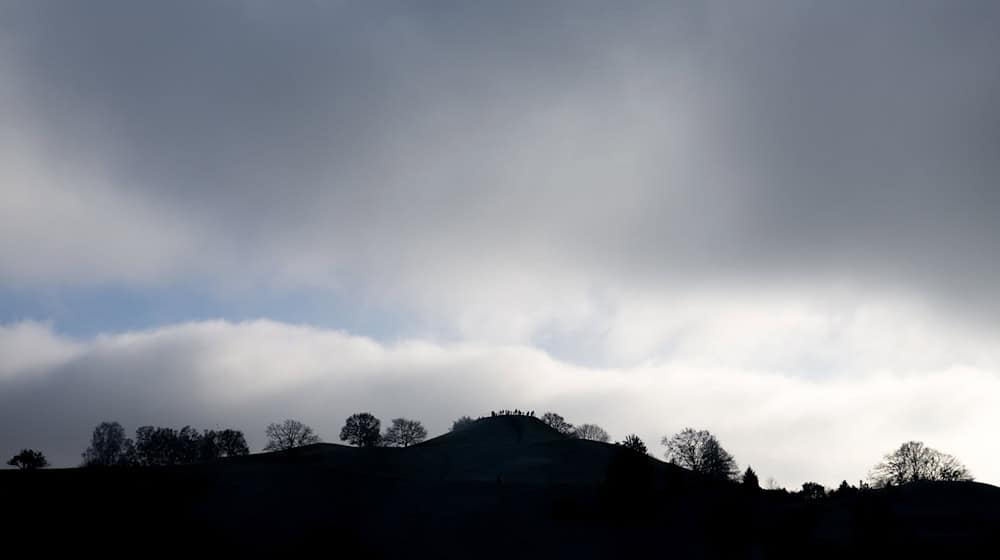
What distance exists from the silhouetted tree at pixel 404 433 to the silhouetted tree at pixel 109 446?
7112 centimetres

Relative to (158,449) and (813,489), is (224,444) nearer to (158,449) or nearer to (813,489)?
(158,449)

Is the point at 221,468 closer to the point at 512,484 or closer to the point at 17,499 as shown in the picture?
the point at 17,499

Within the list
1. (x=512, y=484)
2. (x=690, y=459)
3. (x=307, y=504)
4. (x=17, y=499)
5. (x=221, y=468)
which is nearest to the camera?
(x=17, y=499)

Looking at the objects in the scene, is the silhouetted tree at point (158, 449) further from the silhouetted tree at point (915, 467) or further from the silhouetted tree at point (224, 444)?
the silhouetted tree at point (915, 467)

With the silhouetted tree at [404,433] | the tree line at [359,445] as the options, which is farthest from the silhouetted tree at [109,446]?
the silhouetted tree at [404,433]

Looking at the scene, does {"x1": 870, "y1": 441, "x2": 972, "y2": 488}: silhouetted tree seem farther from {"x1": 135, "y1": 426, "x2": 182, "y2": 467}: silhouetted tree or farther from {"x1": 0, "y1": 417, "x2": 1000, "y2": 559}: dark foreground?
{"x1": 135, "y1": 426, "x2": 182, "y2": 467}: silhouetted tree

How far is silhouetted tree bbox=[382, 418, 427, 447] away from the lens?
18550 centimetres

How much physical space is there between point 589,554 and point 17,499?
58.1 m

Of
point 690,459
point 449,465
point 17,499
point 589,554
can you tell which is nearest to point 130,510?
point 17,499

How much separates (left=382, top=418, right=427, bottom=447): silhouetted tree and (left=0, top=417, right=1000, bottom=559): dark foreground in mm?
99297

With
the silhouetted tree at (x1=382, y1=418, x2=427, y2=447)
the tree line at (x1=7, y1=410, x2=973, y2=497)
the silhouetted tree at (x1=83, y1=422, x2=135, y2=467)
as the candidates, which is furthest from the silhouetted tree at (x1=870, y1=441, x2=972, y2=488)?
the silhouetted tree at (x1=83, y1=422, x2=135, y2=467)

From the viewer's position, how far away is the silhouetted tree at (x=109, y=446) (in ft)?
602

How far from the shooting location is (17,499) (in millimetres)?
63219

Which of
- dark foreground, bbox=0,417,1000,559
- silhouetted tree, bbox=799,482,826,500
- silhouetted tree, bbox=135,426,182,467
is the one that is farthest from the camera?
silhouetted tree, bbox=135,426,182,467
